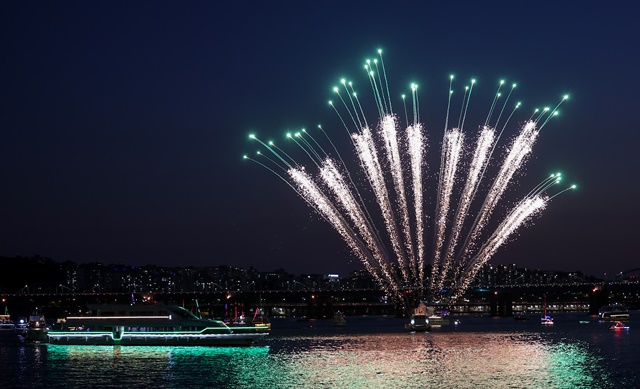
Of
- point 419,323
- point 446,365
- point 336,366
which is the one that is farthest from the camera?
point 419,323

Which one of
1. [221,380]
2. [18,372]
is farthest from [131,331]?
[221,380]

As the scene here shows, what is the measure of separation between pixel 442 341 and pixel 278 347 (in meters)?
25.1

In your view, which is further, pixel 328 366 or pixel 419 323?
pixel 419 323

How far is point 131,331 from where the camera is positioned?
11494 centimetres

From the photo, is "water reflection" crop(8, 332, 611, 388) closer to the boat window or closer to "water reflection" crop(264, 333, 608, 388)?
"water reflection" crop(264, 333, 608, 388)

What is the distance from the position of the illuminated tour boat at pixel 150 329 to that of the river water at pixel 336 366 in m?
1.47

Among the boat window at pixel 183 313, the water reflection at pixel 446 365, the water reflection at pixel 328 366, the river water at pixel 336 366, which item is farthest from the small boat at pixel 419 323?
the boat window at pixel 183 313

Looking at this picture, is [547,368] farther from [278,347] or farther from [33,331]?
[33,331]

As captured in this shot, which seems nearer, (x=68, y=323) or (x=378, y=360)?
(x=378, y=360)

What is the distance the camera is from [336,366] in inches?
3506

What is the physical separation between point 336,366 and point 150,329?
32316 mm

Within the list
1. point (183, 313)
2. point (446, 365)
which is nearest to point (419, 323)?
point (183, 313)

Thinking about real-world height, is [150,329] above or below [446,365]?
above

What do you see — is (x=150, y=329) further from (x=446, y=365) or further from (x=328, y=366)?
(x=446, y=365)
